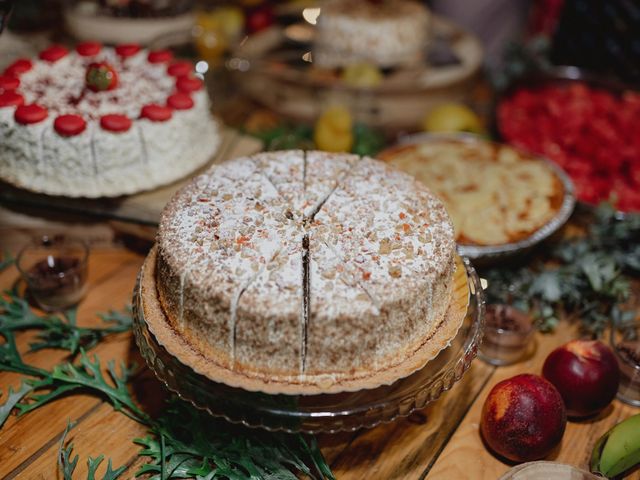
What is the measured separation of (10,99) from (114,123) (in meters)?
0.47

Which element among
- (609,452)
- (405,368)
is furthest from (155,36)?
(609,452)

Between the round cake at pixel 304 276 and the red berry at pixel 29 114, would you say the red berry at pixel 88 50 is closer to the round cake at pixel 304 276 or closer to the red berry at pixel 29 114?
the red berry at pixel 29 114

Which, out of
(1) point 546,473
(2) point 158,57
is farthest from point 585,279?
(2) point 158,57

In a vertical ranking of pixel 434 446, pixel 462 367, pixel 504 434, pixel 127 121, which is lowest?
pixel 434 446

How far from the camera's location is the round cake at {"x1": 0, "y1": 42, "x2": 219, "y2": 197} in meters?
2.39

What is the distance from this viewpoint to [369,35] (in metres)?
3.59

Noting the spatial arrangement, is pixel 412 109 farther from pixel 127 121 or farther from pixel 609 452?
pixel 609 452

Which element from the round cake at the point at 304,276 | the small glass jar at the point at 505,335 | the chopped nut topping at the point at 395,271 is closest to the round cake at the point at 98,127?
the round cake at the point at 304,276

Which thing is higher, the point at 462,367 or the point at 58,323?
the point at 462,367

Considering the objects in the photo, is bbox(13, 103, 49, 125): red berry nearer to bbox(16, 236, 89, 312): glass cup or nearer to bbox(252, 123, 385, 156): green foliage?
bbox(16, 236, 89, 312): glass cup

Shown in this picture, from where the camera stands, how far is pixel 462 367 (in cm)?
178

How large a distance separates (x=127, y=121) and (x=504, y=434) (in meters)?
1.85

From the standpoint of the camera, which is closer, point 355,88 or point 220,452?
point 220,452

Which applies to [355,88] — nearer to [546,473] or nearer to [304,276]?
[304,276]
